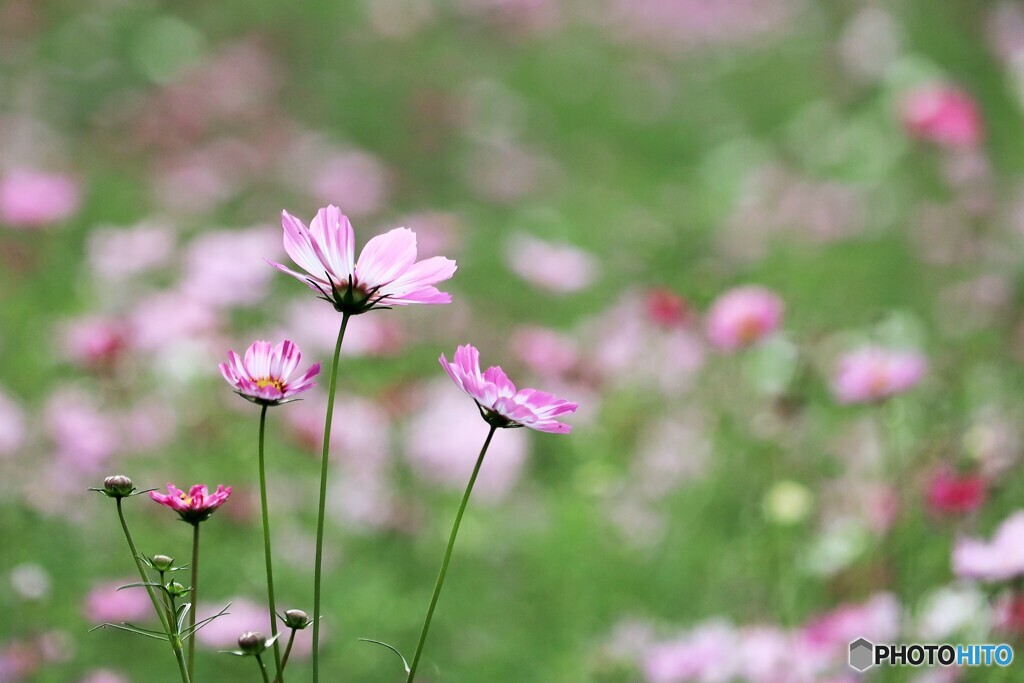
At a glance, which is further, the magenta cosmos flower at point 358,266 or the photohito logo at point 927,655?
the photohito logo at point 927,655

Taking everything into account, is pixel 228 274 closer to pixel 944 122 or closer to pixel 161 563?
pixel 161 563

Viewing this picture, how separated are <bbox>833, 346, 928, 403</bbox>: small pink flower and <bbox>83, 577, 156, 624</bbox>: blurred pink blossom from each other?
83 cm

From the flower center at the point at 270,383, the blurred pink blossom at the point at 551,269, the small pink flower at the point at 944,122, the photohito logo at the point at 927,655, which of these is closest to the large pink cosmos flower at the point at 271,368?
the flower center at the point at 270,383

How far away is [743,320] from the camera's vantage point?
4.90ft

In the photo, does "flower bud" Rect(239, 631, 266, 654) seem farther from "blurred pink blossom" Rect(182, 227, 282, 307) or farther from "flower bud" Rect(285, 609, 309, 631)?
"blurred pink blossom" Rect(182, 227, 282, 307)

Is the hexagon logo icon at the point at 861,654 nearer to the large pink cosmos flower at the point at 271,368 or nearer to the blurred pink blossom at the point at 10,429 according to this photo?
the large pink cosmos flower at the point at 271,368

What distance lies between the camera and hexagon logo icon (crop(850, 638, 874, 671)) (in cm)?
115

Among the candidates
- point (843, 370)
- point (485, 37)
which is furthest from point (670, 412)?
point (485, 37)

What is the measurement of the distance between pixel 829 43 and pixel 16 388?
14.1 feet

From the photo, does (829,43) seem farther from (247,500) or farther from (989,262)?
(247,500)

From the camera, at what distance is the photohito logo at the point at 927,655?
1.07 meters

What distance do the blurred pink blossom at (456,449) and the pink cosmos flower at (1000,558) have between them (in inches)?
34.8

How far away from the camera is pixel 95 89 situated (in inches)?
153

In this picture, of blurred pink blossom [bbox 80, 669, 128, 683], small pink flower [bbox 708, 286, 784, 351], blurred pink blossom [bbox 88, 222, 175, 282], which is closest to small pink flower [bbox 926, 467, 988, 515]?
small pink flower [bbox 708, 286, 784, 351]
